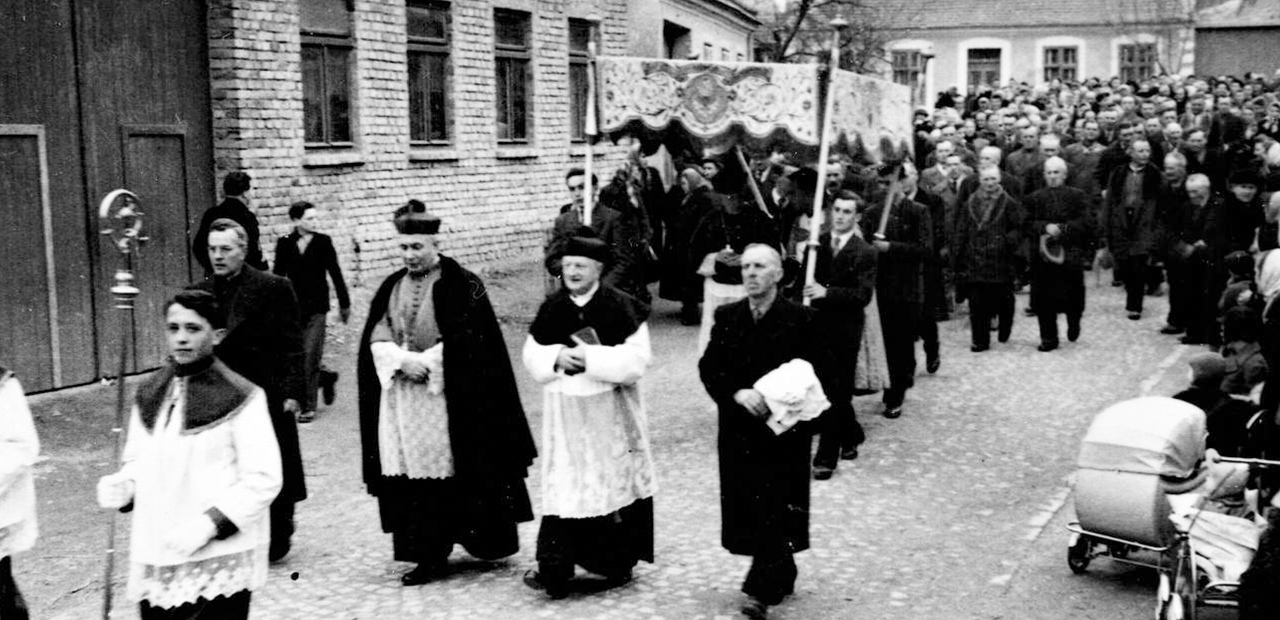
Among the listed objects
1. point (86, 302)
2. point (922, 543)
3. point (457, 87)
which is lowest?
point (922, 543)

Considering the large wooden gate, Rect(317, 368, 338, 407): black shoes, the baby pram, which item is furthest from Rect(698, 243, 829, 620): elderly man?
the large wooden gate

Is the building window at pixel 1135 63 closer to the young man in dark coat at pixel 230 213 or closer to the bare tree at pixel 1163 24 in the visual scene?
the bare tree at pixel 1163 24

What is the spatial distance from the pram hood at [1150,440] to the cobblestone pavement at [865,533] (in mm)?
666

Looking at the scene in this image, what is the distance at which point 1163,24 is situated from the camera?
5197 centimetres

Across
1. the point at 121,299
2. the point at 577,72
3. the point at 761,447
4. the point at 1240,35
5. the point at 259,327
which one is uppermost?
the point at 1240,35

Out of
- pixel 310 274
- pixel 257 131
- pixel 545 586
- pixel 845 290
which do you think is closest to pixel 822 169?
pixel 845 290

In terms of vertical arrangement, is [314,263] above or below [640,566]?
above

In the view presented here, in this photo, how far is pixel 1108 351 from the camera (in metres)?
14.7

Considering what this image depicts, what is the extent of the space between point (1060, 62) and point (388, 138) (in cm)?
4453

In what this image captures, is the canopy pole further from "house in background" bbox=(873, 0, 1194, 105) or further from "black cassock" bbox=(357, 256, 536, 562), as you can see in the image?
"house in background" bbox=(873, 0, 1194, 105)

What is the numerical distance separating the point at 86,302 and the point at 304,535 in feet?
15.8

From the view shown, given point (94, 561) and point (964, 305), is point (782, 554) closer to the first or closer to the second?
point (94, 561)

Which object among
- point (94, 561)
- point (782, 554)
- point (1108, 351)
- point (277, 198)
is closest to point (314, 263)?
point (277, 198)

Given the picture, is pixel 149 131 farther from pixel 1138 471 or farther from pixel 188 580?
pixel 1138 471
